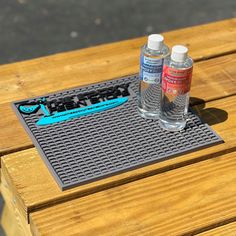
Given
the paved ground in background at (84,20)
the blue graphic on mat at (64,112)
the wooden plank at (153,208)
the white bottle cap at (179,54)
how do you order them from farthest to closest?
the paved ground in background at (84,20) < the blue graphic on mat at (64,112) < the white bottle cap at (179,54) < the wooden plank at (153,208)

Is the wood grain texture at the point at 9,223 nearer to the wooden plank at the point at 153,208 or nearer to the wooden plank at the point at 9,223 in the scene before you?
the wooden plank at the point at 9,223

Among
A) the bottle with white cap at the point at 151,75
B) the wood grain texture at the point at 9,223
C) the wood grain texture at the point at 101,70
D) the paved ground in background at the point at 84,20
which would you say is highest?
the bottle with white cap at the point at 151,75

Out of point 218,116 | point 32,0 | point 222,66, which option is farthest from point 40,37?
point 218,116

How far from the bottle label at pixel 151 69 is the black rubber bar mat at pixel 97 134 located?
0.35ft

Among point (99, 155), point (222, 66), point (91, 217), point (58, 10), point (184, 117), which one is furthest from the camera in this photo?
point (58, 10)

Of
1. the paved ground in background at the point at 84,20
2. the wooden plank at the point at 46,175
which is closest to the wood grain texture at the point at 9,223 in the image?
the wooden plank at the point at 46,175

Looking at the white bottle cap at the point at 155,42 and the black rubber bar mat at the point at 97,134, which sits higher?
the white bottle cap at the point at 155,42

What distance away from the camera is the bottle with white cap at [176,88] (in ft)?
4.54

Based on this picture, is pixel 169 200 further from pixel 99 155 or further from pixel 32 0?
pixel 32 0

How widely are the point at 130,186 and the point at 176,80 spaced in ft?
0.91

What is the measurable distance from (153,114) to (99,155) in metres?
0.21

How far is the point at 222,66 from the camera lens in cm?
178

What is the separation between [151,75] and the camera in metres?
1.48

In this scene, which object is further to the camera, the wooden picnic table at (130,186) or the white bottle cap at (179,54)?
the white bottle cap at (179,54)
